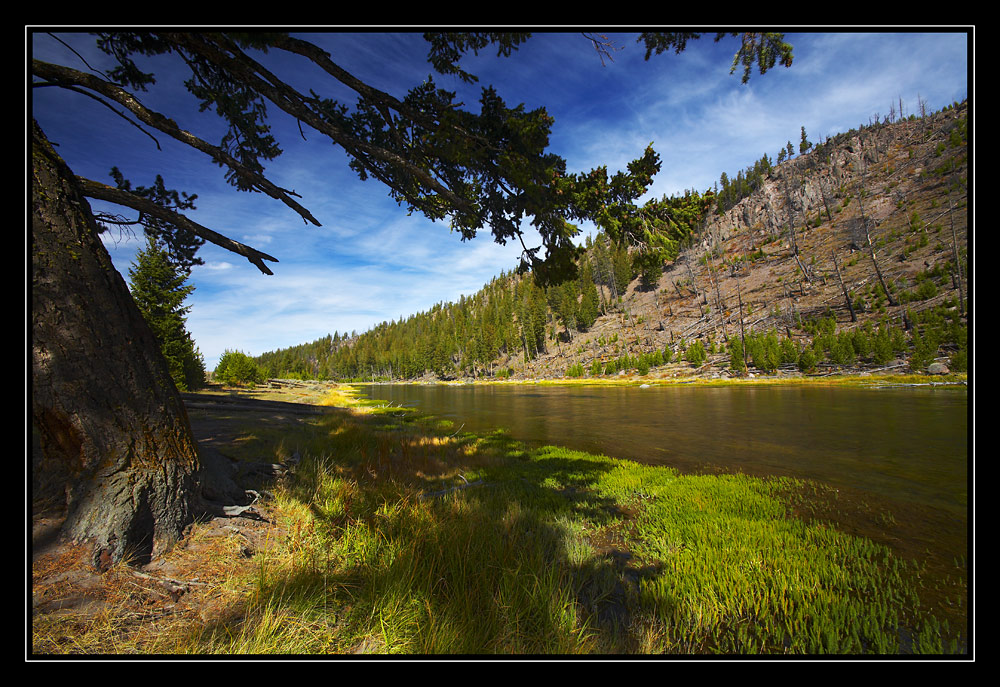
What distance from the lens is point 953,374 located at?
28.2 metres

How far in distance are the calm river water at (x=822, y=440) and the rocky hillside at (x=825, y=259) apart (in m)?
25.8

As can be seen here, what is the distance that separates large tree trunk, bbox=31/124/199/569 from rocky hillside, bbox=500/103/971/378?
47.6 meters

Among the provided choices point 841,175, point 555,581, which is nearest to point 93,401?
point 555,581

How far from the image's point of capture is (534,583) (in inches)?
110

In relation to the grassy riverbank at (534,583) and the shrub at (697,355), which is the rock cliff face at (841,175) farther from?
the grassy riverbank at (534,583)

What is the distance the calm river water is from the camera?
20.5 feet

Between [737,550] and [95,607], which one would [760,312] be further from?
[95,607]

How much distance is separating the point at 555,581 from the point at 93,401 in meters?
4.23

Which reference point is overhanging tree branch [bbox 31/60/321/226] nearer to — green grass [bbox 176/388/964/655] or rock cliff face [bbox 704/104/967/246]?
green grass [bbox 176/388/964/655]

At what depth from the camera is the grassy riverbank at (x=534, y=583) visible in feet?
7.13

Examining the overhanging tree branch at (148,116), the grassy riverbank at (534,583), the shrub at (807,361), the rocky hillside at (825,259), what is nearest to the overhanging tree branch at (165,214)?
the overhanging tree branch at (148,116)
